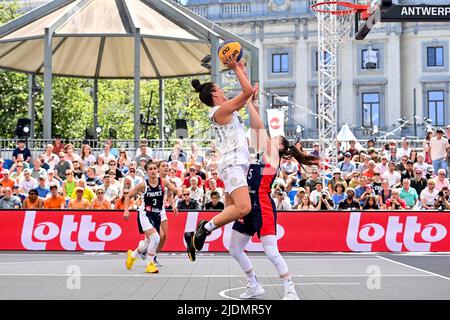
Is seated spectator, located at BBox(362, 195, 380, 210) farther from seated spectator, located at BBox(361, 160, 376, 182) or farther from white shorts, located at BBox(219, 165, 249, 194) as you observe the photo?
white shorts, located at BBox(219, 165, 249, 194)

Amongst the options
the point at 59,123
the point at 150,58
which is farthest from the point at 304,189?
the point at 59,123

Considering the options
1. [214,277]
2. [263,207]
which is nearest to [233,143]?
[263,207]

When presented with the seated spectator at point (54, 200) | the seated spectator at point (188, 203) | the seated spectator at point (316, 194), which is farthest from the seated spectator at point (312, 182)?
the seated spectator at point (54, 200)

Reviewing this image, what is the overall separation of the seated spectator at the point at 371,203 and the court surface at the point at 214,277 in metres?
1.79

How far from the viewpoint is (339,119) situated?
65875 millimetres

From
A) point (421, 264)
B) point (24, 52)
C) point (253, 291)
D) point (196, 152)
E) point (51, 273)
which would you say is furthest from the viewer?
point (24, 52)

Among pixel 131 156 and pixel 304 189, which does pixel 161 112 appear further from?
pixel 304 189

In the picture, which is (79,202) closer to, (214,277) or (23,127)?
(23,127)

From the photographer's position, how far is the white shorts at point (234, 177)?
9.84 metres

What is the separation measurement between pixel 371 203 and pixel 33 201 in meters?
8.49

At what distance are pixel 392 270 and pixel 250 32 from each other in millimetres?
54742

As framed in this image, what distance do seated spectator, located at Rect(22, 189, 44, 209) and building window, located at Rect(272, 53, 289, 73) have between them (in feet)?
159

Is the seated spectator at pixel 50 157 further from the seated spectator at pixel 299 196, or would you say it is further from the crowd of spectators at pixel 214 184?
the seated spectator at pixel 299 196

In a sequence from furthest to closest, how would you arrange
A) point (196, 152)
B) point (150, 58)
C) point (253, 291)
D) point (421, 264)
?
point (150, 58) < point (196, 152) < point (421, 264) < point (253, 291)
